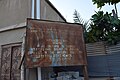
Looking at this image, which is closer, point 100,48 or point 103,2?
point 100,48

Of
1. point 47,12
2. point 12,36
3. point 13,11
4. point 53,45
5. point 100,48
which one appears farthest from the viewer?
point 47,12

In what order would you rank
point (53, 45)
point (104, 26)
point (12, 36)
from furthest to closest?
1. point (12, 36)
2. point (104, 26)
3. point (53, 45)

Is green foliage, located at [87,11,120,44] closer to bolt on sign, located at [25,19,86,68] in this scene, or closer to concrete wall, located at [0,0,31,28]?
bolt on sign, located at [25,19,86,68]

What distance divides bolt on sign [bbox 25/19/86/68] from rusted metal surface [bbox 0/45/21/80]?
1370mm

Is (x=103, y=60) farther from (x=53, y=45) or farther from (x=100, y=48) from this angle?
(x=53, y=45)

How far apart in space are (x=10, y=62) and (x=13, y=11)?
1958mm

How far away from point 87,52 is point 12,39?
2.75 metres

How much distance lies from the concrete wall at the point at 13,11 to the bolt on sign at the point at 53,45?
1.28 meters

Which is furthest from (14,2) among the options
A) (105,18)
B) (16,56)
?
(105,18)

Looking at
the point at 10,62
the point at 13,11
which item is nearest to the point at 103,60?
the point at 10,62

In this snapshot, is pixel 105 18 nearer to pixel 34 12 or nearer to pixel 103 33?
pixel 103 33

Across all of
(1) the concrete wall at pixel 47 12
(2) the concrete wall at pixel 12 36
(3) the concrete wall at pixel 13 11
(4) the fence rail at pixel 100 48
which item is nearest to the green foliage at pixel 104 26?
(4) the fence rail at pixel 100 48

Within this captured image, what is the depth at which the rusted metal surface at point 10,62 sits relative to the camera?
6332 mm

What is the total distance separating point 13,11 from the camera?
694 centimetres
